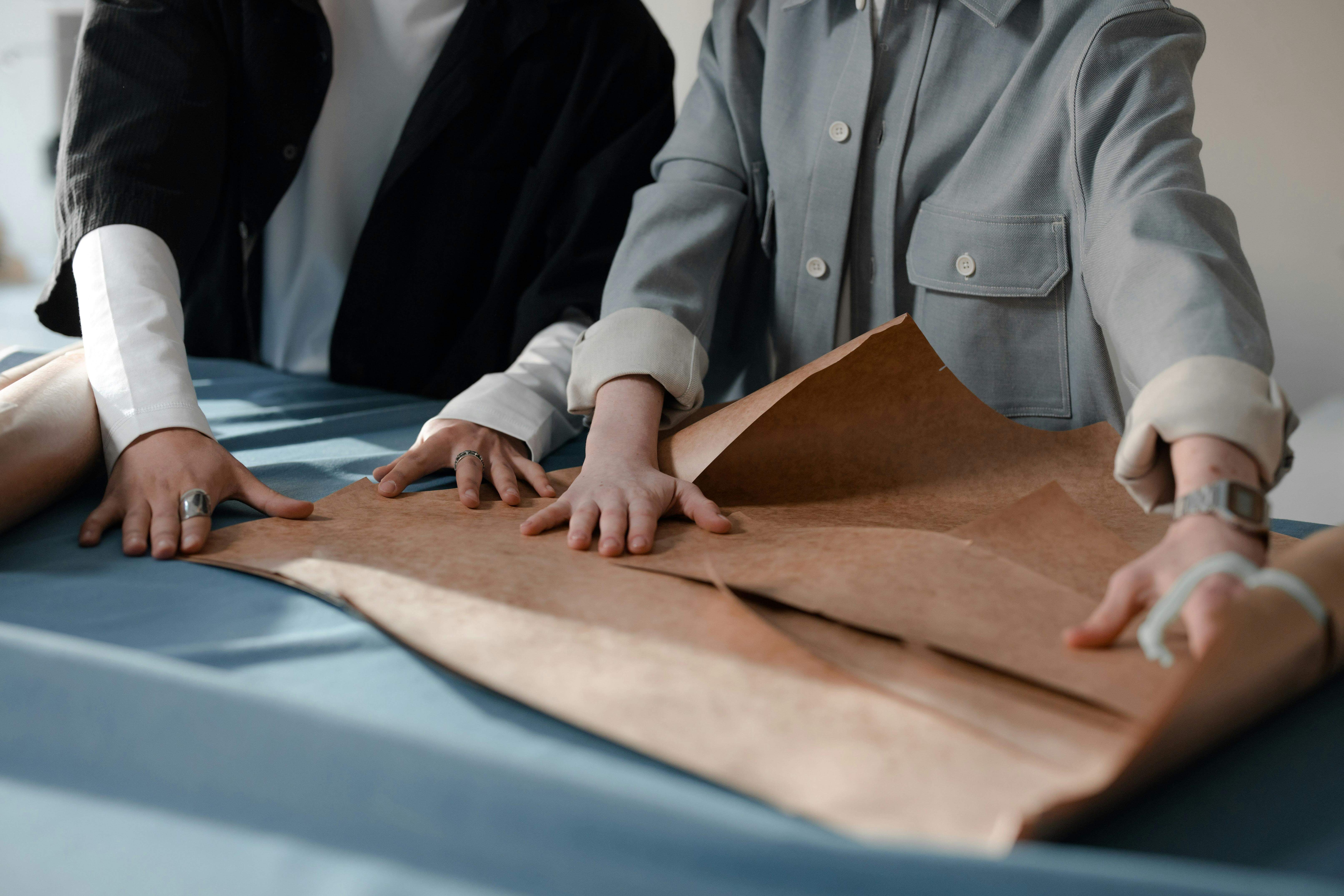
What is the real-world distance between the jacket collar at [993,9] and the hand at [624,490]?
49 cm

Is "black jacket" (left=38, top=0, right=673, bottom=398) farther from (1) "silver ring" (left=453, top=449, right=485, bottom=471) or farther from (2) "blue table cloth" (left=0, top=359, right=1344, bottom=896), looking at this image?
(2) "blue table cloth" (left=0, top=359, right=1344, bottom=896)

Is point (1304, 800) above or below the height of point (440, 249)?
below

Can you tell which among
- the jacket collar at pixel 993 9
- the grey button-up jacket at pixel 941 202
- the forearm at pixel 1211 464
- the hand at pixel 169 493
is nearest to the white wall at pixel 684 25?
the grey button-up jacket at pixel 941 202

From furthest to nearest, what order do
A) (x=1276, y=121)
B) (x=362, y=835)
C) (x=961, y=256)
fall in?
(x=1276, y=121)
(x=961, y=256)
(x=362, y=835)

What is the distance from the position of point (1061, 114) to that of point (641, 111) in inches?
23.3

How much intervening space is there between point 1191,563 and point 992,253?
0.47m

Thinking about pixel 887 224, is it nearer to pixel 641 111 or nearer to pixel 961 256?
pixel 961 256

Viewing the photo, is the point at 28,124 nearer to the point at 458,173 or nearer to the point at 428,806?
the point at 458,173

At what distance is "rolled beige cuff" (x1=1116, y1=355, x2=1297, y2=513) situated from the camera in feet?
1.80

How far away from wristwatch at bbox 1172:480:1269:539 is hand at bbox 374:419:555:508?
50 centimetres

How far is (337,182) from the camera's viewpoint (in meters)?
1.18

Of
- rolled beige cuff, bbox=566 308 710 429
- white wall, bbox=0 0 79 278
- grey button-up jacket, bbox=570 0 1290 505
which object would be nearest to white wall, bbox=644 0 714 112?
grey button-up jacket, bbox=570 0 1290 505

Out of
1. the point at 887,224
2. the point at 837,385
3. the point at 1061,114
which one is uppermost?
the point at 1061,114

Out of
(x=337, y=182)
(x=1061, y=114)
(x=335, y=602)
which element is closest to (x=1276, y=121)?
(x=1061, y=114)
